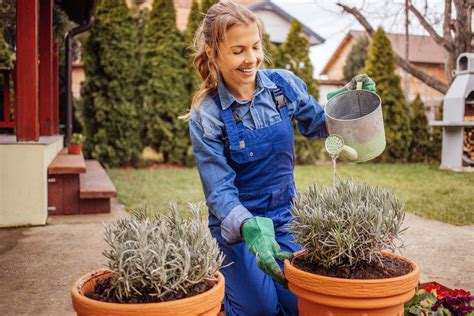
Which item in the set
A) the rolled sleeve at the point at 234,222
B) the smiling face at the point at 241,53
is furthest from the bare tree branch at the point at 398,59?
the rolled sleeve at the point at 234,222

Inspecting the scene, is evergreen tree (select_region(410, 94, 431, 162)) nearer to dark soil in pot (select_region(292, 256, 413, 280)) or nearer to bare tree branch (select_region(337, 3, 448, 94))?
bare tree branch (select_region(337, 3, 448, 94))

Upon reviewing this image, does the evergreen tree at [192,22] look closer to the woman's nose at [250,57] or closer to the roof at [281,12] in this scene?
the woman's nose at [250,57]

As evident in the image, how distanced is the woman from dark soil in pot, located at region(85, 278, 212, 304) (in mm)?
481

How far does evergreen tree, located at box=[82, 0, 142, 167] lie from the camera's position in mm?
9273

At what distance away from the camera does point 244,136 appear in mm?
1896

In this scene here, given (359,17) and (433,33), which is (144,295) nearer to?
(433,33)

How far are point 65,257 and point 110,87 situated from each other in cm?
624

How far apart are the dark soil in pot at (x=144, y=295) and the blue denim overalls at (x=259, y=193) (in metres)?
0.65

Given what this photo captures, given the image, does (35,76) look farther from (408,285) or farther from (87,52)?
(87,52)

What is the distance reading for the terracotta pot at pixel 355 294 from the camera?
1228 mm

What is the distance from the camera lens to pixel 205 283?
122 centimetres

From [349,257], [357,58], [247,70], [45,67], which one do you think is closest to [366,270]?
[349,257]

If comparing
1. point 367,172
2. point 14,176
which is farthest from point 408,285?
point 367,172

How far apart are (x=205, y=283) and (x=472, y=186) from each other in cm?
619
